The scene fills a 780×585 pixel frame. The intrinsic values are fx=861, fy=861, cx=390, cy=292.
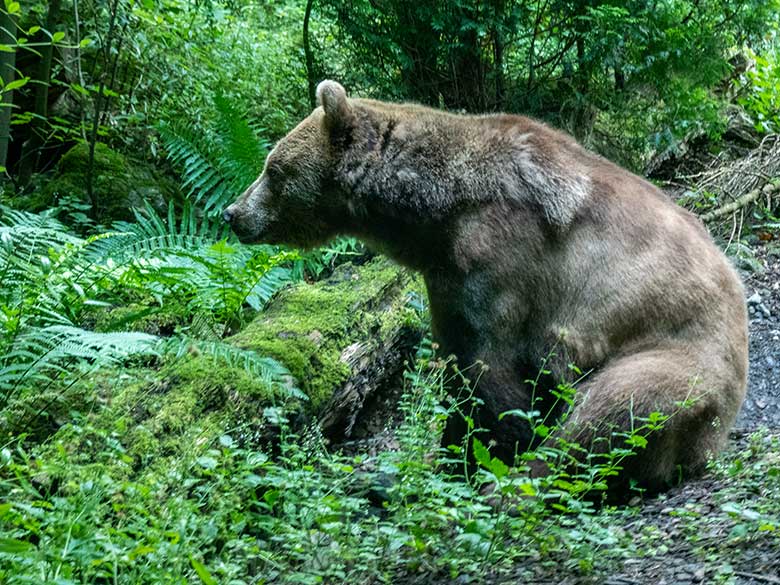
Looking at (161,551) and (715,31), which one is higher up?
(715,31)

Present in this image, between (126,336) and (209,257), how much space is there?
2.36 m

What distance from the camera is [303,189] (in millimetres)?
7129

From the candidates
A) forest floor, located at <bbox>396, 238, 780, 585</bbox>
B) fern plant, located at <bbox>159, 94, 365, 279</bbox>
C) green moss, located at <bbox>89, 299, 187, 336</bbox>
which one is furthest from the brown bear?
fern plant, located at <bbox>159, 94, 365, 279</bbox>

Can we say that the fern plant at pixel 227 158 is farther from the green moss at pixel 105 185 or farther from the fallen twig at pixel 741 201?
the fallen twig at pixel 741 201

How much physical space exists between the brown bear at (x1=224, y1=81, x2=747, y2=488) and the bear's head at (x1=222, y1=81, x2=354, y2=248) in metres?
0.11

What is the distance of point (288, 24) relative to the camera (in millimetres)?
14477

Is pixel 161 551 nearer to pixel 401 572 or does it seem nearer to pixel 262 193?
pixel 401 572

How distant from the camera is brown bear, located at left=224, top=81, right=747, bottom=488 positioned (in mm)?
6301

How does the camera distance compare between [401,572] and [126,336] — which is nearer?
[401,572]

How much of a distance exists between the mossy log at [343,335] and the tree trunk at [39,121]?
464cm

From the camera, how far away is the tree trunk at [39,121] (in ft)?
33.8

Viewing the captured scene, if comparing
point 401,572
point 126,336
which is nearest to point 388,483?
point 401,572

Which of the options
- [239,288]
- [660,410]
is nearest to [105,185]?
[239,288]

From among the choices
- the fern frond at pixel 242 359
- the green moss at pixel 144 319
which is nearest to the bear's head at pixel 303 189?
the green moss at pixel 144 319
